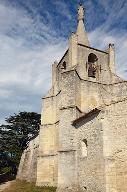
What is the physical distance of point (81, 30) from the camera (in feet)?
96.0

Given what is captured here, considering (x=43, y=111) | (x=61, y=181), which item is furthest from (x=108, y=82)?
(x=61, y=181)

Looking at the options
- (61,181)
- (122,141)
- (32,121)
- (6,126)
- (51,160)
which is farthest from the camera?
(32,121)

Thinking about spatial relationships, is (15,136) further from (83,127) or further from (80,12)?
(83,127)

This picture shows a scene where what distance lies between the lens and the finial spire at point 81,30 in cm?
2805

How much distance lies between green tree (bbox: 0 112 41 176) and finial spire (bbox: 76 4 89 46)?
→ 1269cm

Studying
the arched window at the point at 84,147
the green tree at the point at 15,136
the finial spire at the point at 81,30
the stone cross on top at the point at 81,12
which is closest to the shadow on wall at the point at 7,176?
the green tree at the point at 15,136

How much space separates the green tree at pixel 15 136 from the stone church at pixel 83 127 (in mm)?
2771

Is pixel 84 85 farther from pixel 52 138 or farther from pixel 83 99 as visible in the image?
pixel 52 138

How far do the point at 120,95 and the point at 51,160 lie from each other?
311 inches

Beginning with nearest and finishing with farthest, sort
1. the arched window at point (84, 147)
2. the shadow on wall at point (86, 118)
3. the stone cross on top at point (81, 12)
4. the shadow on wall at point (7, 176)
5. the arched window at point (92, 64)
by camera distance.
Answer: the shadow on wall at point (86, 118) < the arched window at point (84, 147) < the arched window at point (92, 64) < the stone cross on top at point (81, 12) < the shadow on wall at point (7, 176)

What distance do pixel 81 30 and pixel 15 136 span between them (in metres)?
18.1

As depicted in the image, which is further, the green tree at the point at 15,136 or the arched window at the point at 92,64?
the green tree at the point at 15,136

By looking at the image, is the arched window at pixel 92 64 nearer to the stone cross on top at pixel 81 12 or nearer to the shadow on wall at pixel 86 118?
the stone cross on top at pixel 81 12

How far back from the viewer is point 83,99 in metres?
23.9
